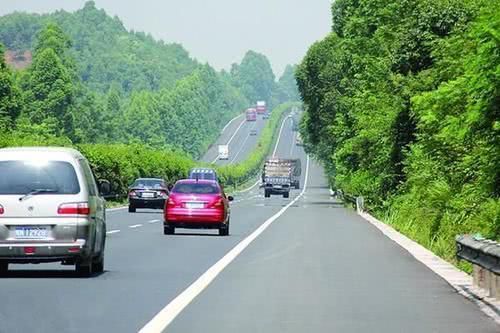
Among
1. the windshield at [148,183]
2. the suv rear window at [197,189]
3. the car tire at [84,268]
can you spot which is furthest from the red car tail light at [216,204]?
the windshield at [148,183]

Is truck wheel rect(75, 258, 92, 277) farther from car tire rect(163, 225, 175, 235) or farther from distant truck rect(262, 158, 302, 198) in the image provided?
distant truck rect(262, 158, 302, 198)

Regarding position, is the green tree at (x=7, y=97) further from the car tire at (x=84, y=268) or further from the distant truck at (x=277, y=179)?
the car tire at (x=84, y=268)

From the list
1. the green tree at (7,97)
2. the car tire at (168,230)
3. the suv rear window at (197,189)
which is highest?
the green tree at (7,97)

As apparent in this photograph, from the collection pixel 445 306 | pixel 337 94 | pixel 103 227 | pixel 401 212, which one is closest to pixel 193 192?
pixel 401 212

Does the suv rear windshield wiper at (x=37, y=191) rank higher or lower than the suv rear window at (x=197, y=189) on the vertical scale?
higher

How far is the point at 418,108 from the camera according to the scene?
95.8 feet

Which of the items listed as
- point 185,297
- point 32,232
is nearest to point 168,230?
point 32,232

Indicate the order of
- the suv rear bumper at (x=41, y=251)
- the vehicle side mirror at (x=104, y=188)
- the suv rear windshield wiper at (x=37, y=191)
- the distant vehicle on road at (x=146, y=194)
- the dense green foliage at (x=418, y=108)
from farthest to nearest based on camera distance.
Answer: the distant vehicle on road at (x=146, y=194)
the vehicle side mirror at (x=104, y=188)
the dense green foliage at (x=418, y=108)
the suv rear windshield wiper at (x=37, y=191)
the suv rear bumper at (x=41, y=251)

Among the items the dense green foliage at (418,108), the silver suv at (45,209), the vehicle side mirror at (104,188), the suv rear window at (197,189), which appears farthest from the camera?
the suv rear window at (197,189)

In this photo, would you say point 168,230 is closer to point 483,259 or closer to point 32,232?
point 32,232

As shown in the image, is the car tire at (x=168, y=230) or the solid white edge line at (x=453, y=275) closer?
the solid white edge line at (x=453, y=275)

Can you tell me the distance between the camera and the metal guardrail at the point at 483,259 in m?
15.5

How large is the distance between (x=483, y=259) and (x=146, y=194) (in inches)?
1739

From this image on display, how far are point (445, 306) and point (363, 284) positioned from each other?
3.50m
